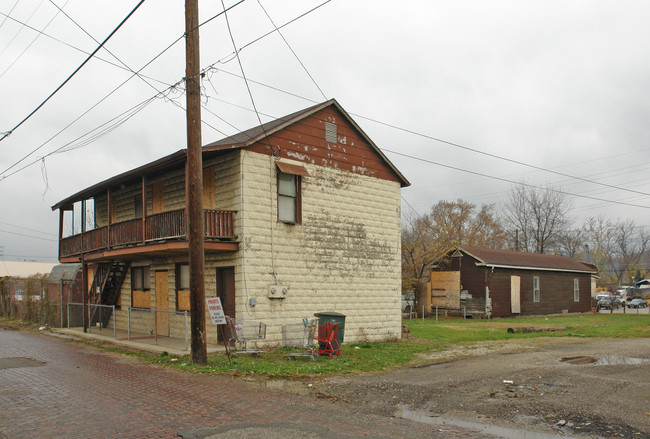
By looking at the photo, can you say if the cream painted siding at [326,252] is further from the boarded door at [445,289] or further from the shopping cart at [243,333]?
the boarded door at [445,289]

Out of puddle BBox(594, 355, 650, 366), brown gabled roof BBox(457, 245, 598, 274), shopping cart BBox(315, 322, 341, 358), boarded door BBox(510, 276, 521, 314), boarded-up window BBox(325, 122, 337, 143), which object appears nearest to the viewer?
puddle BBox(594, 355, 650, 366)

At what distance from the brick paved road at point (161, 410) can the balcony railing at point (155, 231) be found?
174 inches

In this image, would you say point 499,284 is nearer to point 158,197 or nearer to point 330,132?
point 330,132

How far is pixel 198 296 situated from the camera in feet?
41.8

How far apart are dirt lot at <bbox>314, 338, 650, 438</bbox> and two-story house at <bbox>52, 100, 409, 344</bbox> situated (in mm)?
4861

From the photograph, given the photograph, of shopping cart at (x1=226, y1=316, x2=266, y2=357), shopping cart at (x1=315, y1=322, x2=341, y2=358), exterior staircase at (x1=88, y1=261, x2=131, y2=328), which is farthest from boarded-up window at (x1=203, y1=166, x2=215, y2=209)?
exterior staircase at (x1=88, y1=261, x2=131, y2=328)

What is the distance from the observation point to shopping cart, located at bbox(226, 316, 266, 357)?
48.1ft

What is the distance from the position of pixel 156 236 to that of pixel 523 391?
38.2ft

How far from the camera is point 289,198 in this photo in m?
17.8

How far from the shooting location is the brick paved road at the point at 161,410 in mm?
7367

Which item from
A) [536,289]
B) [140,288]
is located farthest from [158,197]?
[536,289]

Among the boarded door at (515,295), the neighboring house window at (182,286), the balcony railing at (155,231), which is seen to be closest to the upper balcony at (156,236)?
the balcony railing at (155,231)

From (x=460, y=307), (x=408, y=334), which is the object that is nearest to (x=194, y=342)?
(x=408, y=334)

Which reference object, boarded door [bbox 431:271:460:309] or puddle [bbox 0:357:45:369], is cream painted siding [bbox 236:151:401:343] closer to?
puddle [bbox 0:357:45:369]
